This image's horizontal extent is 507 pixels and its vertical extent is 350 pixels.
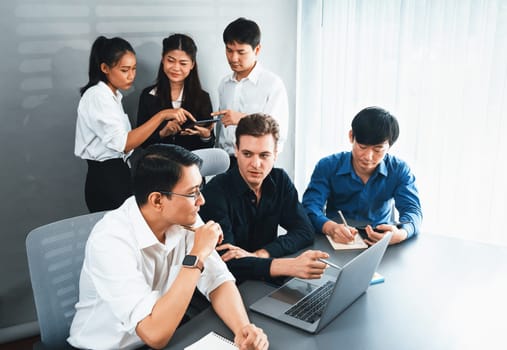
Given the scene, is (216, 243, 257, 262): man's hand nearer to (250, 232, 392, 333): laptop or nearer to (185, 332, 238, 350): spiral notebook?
(250, 232, 392, 333): laptop

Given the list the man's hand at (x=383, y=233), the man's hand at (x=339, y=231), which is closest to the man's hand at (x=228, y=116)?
the man's hand at (x=339, y=231)

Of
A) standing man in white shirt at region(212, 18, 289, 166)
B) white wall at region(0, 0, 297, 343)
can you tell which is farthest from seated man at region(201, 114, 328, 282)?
white wall at region(0, 0, 297, 343)

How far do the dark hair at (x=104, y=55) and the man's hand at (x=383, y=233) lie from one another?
4.91 feet

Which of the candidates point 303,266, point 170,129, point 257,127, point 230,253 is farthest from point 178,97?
point 303,266

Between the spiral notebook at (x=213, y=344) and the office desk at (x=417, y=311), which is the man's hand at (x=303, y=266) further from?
the spiral notebook at (x=213, y=344)

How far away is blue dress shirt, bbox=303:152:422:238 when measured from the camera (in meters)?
2.32

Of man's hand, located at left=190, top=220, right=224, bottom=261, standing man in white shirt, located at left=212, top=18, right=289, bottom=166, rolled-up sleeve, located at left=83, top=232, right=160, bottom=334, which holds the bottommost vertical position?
rolled-up sleeve, located at left=83, top=232, right=160, bottom=334

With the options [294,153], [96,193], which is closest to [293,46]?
[294,153]

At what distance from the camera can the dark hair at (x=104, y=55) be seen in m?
2.43

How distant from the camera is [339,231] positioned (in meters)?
2.01

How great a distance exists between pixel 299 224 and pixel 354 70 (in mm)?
1790

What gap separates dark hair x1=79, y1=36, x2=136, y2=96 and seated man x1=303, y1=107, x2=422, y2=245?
1.17 metres

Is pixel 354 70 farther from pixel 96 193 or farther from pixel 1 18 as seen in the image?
pixel 1 18

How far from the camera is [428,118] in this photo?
10.3ft
